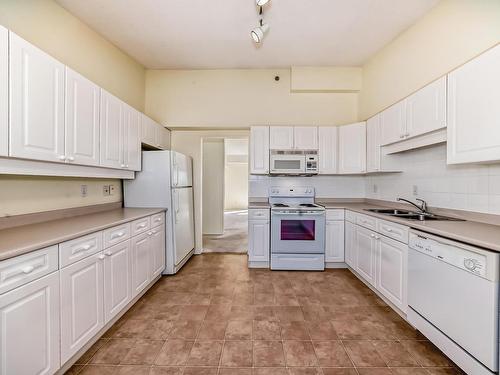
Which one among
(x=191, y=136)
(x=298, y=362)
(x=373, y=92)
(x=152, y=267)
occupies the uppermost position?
(x=373, y=92)

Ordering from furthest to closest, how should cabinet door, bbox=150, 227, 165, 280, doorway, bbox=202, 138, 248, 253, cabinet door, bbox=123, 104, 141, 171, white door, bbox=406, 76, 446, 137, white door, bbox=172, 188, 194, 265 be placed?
doorway, bbox=202, 138, 248, 253 < white door, bbox=172, 188, 194, 265 < cabinet door, bbox=150, 227, 165, 280 < cabinet door, bbox=123, 104, 141, 171 < white door, bbox=406, 76, 446, 137

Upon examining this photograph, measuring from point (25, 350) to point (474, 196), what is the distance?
3255 millimetres

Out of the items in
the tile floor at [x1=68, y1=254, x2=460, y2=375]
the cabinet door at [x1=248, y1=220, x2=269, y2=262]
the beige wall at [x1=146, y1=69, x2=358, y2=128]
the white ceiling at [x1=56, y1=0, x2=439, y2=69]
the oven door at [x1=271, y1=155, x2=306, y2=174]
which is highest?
the white ceiling at [x1=56, y1=0, x2=439, y2=69]

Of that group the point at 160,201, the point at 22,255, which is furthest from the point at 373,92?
the point at 22,255

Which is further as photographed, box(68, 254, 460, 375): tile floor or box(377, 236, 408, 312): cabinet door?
box(377, 236, 408, 312): cabinet door

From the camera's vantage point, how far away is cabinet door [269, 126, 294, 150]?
12.0 feet

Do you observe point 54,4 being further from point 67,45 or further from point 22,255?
point 22,255

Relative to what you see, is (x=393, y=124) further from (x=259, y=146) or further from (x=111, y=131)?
(x=111, y=131)

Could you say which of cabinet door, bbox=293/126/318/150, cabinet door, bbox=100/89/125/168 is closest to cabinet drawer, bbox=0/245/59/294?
cabinet door, bbox=100/89/125/168

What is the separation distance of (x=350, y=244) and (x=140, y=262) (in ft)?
8.56

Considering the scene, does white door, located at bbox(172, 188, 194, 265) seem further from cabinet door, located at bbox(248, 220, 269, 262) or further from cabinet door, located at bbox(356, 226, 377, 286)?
cabinet door, located at bbox(356, 226, 377, 286)

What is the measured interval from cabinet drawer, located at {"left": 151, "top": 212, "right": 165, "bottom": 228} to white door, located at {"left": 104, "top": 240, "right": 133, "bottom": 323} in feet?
1.77

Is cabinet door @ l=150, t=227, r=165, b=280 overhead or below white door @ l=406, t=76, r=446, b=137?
below

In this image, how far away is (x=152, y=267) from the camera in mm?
2721
